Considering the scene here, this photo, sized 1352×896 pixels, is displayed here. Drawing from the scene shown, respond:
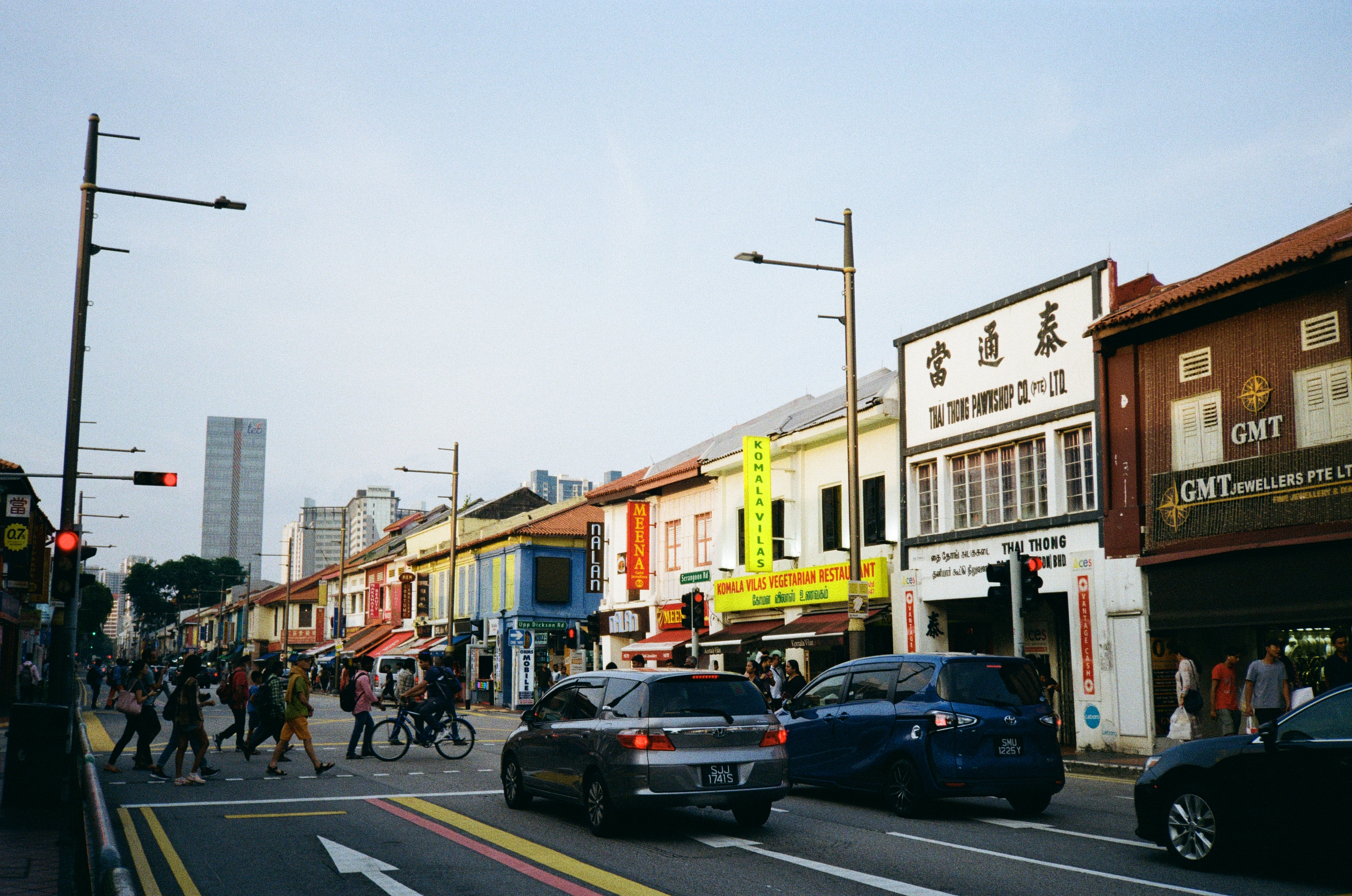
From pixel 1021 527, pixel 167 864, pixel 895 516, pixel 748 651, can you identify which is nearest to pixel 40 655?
pixel 748 651

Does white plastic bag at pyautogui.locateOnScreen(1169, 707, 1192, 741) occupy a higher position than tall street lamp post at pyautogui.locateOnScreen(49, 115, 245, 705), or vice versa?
tall street lamp post at pyautogui.locateOnScreen(49, 115, 245, 705)

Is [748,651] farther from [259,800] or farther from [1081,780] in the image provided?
[259,800]

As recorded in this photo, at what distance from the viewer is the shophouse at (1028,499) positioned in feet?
68.2

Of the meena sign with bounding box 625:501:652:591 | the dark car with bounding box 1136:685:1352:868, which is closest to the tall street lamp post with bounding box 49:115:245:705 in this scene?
the dark car with bounding box 1136:685:1352:868

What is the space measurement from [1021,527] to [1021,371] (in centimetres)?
304

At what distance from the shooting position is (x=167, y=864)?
31.5ft

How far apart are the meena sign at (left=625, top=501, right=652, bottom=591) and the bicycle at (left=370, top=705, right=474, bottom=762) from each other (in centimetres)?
1784

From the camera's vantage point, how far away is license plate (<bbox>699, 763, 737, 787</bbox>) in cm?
1088

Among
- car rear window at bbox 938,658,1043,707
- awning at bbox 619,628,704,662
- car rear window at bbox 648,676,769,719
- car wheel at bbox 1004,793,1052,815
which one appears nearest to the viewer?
car rear window at bbox 648,676,769,719

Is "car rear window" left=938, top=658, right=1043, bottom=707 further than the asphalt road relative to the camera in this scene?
Yes

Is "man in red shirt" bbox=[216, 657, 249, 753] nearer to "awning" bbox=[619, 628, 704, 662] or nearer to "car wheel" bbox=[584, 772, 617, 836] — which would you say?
"car wheel" bbox=[584, 772, 617, 836]

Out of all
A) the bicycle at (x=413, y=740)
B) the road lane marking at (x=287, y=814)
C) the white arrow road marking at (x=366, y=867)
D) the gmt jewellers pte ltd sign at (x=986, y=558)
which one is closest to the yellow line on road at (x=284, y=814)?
the road lane marking at (x=287, y=814)

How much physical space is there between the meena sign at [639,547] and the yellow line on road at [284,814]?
81.3 feet

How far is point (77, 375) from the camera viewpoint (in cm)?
1636
